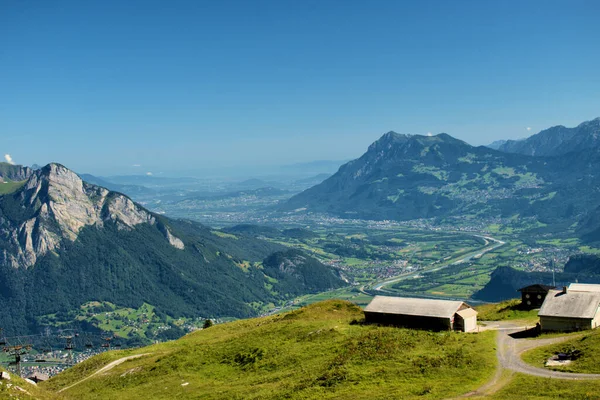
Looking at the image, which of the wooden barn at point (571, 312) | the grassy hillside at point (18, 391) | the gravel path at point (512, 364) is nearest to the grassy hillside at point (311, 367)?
the gravel path at point (512, 364)

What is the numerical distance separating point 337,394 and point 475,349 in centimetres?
1525

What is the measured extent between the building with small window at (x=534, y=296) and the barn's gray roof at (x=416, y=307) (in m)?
17.7

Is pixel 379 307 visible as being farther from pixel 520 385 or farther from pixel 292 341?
pixel 520 385

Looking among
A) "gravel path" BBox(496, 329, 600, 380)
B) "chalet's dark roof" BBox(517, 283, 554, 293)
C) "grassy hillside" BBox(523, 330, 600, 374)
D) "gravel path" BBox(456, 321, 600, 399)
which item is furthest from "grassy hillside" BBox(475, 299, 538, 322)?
"grassy hillside" BBox(523, 330, 600, 374)

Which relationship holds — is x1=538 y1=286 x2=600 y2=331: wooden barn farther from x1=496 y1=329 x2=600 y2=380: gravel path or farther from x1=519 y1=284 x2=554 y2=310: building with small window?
x1=519 y1=284 x2=554 y2=310: building with small window

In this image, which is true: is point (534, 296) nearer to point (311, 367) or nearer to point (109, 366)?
point (311, 367)

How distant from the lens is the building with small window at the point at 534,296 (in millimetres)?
78000

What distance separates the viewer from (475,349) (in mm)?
52688

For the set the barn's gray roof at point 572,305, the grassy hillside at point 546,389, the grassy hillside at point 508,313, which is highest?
the barn's gray roof at point 572,305

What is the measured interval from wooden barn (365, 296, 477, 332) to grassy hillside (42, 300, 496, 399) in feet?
8.54

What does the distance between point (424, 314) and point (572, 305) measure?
15.8m

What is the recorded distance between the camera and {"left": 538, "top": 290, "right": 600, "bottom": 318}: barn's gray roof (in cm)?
5862

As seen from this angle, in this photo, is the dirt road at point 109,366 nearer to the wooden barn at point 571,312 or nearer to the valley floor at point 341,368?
the valley floor at point 341,368

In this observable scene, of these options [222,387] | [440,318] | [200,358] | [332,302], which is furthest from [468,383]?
[332,302]
